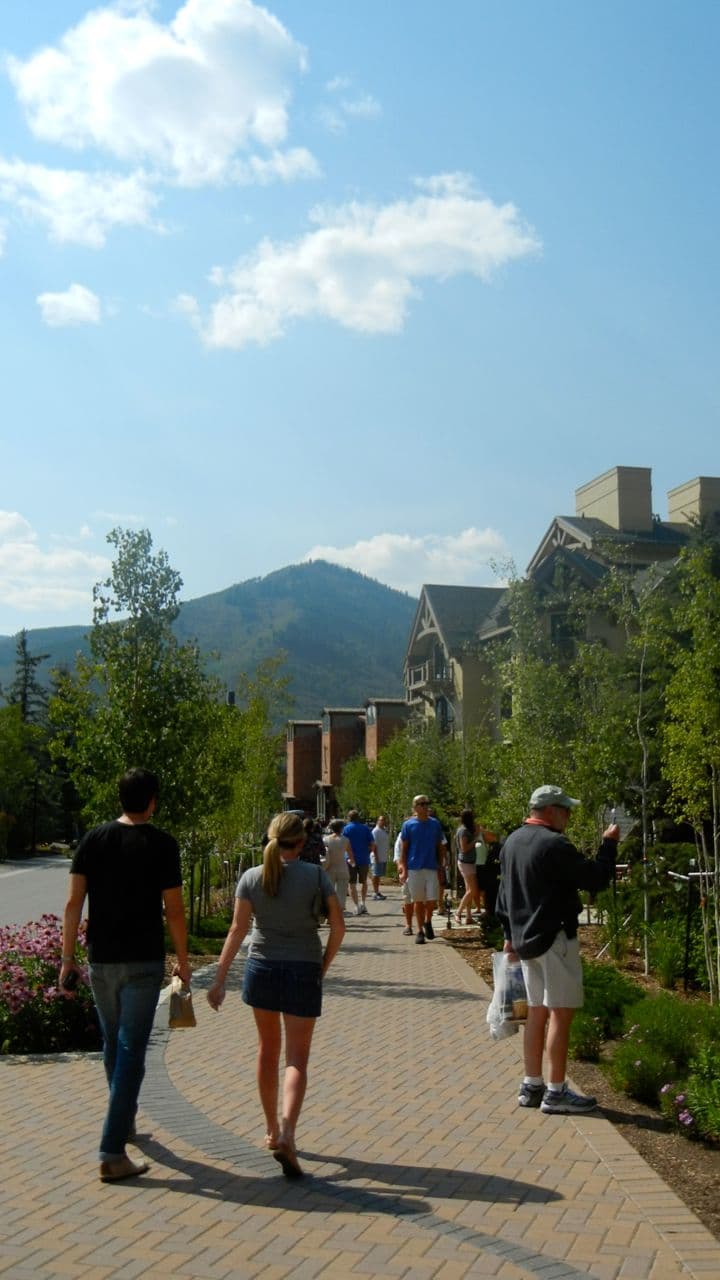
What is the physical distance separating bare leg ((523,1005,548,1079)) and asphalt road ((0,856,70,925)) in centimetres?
1525

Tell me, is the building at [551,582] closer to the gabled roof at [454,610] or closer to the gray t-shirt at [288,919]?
the gabled roof at [454,610]

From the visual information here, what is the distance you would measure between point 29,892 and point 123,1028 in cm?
2792

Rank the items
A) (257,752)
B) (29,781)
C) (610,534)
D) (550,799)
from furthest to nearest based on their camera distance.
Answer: (29,781) → (610,534) → (257,752) → (550,799)

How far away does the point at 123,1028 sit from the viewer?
579 centimetres

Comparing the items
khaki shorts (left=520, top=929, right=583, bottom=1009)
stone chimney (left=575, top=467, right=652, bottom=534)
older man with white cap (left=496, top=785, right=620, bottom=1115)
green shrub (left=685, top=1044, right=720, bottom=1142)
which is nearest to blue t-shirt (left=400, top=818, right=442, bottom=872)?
A: older man with white cap (left=496, top=785, right=620, bottom=1115)

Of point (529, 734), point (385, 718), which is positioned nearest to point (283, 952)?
point (529, 734)

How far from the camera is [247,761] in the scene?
2667 centimetres

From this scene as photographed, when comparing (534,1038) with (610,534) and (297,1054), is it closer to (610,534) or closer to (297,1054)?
(297,1054)

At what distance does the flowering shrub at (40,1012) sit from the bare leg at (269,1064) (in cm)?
308

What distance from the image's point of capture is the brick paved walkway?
4.66 metres

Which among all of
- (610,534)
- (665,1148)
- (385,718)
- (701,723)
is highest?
(610,534)

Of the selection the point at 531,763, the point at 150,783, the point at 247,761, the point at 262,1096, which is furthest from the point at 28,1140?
the point at 247,761

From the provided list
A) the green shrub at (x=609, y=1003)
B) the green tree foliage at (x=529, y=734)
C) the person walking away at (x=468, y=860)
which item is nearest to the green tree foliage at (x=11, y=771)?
the green tree foliage at (x=529, y=734)

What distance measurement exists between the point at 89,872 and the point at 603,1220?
2.60 meters
